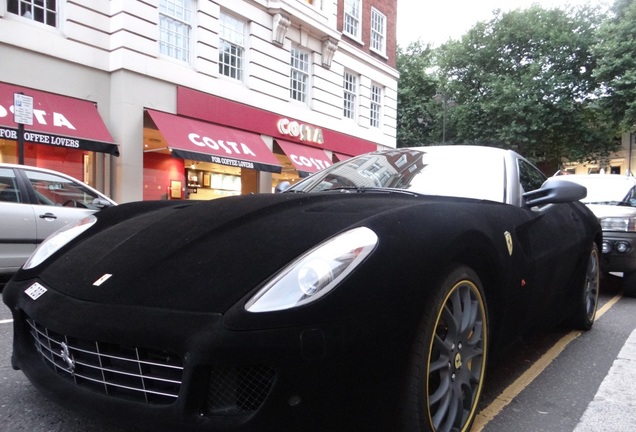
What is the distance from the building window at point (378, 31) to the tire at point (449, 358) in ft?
64.7

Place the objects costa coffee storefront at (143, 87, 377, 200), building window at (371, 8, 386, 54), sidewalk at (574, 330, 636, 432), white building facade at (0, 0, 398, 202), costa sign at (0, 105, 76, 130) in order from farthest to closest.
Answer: building window at (371, 8, 386, 54)
costa coffee storefront at (143, 87, 377, 200)
white building facade at (0, 0, 398, 202)
costa sign at (0, 105, 76, 130)
sidewalk at (574, 330, 636, 432)

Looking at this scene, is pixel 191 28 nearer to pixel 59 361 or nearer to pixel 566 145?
pixel 59 361

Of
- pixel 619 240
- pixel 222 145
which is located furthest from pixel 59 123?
pixel 619 240

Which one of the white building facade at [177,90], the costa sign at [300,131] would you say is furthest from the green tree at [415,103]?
the costa sign at [300,131]

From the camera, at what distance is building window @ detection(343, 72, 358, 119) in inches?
768

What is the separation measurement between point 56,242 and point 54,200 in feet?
13.7

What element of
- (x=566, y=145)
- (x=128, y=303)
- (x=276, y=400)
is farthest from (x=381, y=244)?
(x=566, y=145)

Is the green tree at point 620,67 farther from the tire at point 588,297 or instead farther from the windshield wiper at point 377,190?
the windshield wiper at point 377,190

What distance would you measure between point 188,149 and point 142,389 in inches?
422

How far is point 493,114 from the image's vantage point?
26531mm

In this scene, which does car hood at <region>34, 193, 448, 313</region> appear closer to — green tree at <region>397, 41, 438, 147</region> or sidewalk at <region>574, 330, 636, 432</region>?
sidewalk at <region>574, 330, 636, 432</region>

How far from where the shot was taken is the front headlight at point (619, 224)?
553cm

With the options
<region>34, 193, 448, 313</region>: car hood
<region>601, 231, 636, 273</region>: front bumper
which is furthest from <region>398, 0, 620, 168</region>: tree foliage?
<region>34, 193, 448, 313</region>: car hood

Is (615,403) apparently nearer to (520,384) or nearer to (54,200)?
(520,384)
